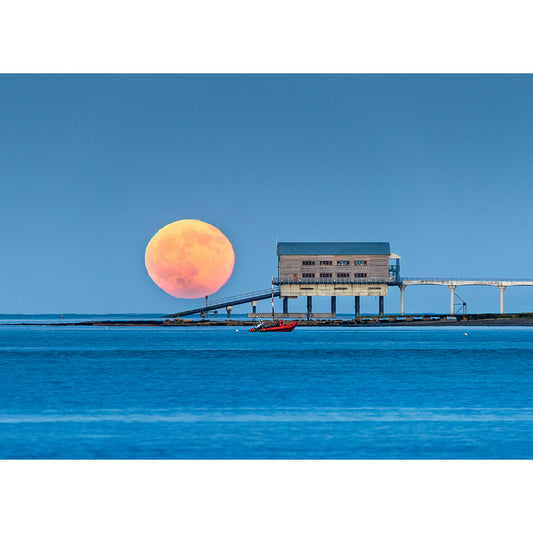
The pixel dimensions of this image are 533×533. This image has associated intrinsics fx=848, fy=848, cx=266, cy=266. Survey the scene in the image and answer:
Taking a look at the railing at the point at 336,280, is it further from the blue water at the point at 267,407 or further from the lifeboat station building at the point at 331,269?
the blue water at the point at 267,407

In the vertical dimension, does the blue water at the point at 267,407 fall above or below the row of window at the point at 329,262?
below

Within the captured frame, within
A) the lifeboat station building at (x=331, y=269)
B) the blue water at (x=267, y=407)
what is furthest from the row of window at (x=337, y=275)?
the blue water at (x=267, y=407)

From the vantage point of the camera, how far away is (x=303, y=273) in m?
129

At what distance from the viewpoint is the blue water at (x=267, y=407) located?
27469 mm

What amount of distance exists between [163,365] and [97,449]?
36.1 metres

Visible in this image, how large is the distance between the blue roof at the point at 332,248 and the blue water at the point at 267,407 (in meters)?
56.8

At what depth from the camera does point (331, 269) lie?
127750mm

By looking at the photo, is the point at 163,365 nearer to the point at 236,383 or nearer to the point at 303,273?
the point at 236,383

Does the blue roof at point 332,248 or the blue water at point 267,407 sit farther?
the blue roof at point 332,248

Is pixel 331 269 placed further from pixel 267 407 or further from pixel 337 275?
pixel 267 407

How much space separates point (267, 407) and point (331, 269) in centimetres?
9056

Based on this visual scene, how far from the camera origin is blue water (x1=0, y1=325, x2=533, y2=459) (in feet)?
90.1

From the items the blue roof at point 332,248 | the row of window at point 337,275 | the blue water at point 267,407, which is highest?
the blue roof at point 332,248

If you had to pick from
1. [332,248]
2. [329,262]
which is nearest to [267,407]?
[329,262]
